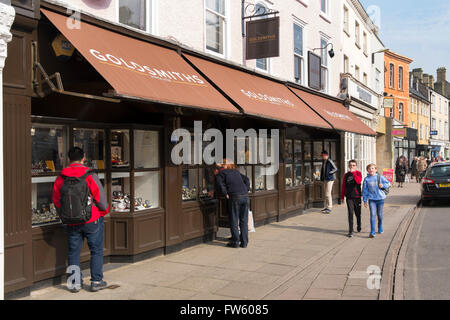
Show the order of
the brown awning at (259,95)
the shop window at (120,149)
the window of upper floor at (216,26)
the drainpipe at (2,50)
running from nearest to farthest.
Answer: the drainpipe at (2,50) → the shop window at (120,149) → the brown awning at (259,95) → the window of upper floor at (216,26)

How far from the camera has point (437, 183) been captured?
15.6 m

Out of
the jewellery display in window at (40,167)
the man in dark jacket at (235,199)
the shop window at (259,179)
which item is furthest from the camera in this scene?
the shop window at (259,179)

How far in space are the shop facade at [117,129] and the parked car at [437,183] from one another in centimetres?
781

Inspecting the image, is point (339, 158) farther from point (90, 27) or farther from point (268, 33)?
point (90, 27)

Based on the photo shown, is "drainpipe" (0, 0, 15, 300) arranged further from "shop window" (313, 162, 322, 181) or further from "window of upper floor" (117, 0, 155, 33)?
"shop window" (313, 162, 322, 181)

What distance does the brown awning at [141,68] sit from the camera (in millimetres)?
5762

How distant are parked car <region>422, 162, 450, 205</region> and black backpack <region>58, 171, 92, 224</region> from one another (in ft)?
45.5

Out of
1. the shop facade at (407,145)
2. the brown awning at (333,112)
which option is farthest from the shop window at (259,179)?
the shop facade at (407,145)

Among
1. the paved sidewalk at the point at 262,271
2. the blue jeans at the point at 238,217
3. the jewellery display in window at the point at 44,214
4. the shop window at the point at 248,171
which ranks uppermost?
the shop window at the point at 248,171

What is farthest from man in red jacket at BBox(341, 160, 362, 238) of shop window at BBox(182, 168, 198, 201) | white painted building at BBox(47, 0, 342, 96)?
white painted building at BBox(47, 0, 342, 96)

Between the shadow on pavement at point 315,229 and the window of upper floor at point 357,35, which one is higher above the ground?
the window of upper floor at point 357,35

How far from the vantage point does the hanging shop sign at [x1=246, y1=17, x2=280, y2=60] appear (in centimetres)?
1073

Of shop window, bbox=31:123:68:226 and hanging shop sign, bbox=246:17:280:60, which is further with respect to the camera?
hanging shop sign, bbox=246:17:280:60

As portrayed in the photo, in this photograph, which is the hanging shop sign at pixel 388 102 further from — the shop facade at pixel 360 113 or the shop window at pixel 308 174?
the shop window at pixel 308 174
